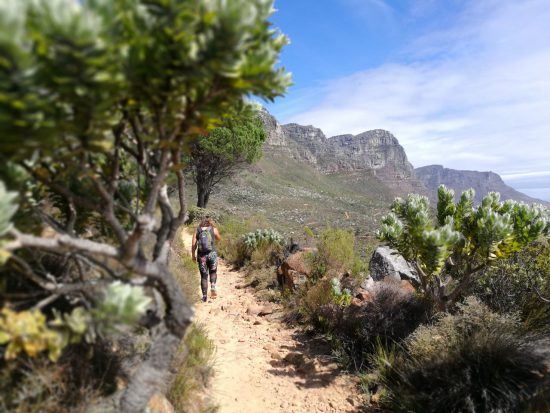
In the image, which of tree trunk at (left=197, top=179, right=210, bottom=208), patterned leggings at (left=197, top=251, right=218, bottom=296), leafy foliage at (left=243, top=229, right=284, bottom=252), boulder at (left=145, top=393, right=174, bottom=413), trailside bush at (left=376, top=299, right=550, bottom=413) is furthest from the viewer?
tree trunk at (left=197, top=179, right=210, bottom=208)

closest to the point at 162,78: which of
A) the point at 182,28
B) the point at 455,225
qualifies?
the point at 182,28

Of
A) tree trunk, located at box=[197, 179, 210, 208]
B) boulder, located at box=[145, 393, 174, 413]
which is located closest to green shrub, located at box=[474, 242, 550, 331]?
boulder, located at box=[145, 393, 174, 413]

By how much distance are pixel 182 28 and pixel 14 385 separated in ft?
8.85

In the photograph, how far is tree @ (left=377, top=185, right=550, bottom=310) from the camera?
3.71m

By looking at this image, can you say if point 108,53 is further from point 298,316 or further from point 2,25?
point 298,316

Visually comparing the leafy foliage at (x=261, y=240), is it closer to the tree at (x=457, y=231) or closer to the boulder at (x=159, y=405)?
the tree at (x=457, y=231)

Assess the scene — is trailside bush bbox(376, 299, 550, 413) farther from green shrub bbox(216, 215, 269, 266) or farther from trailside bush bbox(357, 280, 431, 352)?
green shrub bbox(216, 215, 269, 266)

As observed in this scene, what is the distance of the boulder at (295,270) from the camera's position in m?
7.66

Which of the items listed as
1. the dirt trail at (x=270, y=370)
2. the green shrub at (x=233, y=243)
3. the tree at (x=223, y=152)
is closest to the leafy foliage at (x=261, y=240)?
the green shrub at (x=233, y=243)

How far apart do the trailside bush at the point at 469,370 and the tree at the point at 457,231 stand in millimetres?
644

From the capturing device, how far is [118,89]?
1557 millimetres

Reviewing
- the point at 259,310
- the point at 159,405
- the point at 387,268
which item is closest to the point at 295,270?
the point at 259,310

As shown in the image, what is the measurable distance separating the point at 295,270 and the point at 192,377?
442 cm

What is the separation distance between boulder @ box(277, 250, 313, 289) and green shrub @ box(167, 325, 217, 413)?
10.9ft
